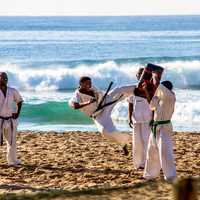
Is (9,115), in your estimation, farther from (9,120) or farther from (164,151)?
(164,151)

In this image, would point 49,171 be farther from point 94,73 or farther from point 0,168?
point 94,73

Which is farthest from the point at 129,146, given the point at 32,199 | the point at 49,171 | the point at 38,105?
A: the point at 38,105

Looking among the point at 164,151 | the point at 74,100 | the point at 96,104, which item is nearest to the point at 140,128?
the point at 96,104

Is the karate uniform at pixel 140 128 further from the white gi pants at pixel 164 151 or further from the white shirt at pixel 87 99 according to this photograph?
the white gi pants at pixel 164 151

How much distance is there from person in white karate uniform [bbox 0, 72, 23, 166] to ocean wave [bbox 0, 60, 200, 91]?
21.7 meters

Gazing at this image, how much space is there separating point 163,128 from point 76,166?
257 centimetres

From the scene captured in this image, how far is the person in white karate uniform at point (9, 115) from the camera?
40.2 feet

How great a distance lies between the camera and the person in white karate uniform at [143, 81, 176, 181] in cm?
1002

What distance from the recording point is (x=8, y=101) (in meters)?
12.3

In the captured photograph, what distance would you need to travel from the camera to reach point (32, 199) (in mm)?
6672

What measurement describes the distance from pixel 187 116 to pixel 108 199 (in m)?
16.8

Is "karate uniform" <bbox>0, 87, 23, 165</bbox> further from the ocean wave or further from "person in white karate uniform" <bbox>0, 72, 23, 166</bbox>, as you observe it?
the ocean wave

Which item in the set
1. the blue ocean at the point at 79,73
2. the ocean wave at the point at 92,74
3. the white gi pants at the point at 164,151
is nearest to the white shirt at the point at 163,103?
the white gi pants at the point at 164,151

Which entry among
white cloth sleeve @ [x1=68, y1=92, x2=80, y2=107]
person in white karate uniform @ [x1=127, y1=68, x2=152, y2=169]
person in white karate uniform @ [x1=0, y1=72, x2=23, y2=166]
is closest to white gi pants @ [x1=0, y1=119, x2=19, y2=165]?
person in white karate uniform @ [x1=0, y1=72, x2=23, y2=166]
